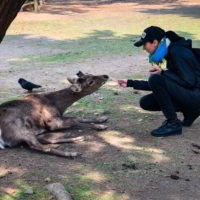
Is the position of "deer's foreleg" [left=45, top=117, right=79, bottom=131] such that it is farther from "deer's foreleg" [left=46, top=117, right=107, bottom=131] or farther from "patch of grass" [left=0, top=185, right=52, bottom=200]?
"patch of grass" [left=0, top=185, right=52, bottom=200]

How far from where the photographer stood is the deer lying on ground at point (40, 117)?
5.12 m

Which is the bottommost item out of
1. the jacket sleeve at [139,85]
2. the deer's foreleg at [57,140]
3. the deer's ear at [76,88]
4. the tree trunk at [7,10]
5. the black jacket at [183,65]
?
the deer's foreleg at [57,140]

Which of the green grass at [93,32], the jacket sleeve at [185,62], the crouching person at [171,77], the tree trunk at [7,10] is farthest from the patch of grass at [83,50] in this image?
the tree trunk at [7,10]

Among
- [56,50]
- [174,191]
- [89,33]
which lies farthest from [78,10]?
[174,191]

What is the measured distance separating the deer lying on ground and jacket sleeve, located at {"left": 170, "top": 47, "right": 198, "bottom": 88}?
1116 millimetres

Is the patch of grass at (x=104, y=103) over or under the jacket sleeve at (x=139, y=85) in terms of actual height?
under

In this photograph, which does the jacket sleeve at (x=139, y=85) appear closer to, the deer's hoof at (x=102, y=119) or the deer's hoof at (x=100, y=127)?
the deer's hoof at (x=100, y=127)

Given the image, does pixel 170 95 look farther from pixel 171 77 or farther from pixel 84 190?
pixel 84 190

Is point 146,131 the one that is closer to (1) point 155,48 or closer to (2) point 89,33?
(1) point 155,48

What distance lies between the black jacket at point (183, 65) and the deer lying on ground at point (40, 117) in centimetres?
85

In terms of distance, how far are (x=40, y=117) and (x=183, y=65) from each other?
1.68 m

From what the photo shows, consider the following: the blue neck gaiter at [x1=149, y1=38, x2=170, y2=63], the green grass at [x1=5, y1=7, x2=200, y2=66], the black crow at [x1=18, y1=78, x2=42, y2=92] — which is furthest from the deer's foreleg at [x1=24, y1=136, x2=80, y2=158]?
the green grass at [x1=5, y1=7, x2=200, y2=66]

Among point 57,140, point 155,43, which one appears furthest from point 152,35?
point 57,140

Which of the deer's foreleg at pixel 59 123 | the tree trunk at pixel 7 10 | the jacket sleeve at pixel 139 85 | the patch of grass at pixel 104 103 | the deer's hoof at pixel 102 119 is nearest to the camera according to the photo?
the tree trunk at pixel 7 10
